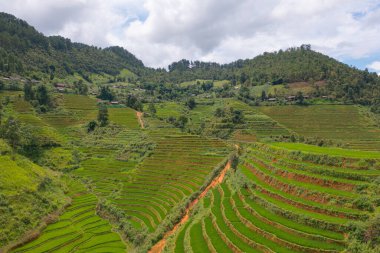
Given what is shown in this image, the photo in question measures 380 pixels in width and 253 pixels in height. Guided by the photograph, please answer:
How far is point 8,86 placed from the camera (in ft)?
304

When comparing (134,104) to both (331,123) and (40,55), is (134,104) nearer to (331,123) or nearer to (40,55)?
(331,123)

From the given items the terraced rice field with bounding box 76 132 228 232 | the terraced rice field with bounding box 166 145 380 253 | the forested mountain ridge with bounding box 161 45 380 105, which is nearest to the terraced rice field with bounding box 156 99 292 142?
the terraced rice field with bounding box 76 132 228 232

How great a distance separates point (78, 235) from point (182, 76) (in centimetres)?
17042

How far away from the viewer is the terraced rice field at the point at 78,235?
31438mm

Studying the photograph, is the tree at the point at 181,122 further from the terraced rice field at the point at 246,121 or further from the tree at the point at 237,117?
the tree at the point at 237,117

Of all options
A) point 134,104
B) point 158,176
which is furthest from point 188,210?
point 134,104

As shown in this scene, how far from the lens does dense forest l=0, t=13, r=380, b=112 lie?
11006cm

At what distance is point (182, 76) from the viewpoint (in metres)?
198

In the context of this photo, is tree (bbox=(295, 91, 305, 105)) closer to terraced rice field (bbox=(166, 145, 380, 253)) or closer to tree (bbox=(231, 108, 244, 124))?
tree (bbox=(231, 108, 244, 124))

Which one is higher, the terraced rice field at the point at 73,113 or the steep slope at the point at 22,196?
the terraced rice field at the point at 73,113

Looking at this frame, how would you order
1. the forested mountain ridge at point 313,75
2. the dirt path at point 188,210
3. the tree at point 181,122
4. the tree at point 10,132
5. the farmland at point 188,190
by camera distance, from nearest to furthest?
the farmland at point 188,190 → the dirt path at point 188,210 → the tree at point 10,132 → the tree at point 181,122 → the forested mountain ridge at point 313,75

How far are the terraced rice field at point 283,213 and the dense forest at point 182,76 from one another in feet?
A: 284

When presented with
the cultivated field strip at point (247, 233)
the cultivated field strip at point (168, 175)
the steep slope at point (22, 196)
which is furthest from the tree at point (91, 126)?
the cultivated field strip at point (247, 233)

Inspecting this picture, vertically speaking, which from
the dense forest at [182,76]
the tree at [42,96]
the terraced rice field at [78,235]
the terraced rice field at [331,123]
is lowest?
the terraced rice field at [78,235]
